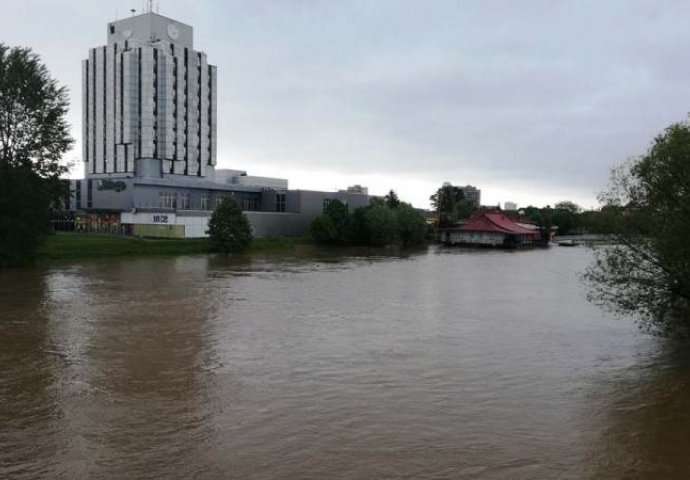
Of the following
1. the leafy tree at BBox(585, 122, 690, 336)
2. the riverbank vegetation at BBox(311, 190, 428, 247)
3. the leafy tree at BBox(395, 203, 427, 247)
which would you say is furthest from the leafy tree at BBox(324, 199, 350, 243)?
the leafy tree at BBox(585, 122, 690, 336)

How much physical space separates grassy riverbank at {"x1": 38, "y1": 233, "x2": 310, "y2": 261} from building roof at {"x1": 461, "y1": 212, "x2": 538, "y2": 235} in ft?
114

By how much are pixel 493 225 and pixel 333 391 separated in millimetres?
86557

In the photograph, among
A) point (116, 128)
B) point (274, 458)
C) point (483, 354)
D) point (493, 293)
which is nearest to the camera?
point (274, 458)

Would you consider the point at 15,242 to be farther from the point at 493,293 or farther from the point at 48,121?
the point at 493,293

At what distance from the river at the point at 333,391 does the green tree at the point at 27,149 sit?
17.8m

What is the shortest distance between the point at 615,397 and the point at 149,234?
72.4 metres

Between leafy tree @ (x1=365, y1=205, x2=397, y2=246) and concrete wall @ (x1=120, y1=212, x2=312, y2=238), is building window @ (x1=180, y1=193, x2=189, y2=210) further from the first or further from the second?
leafy tree @ (x1=365, y1=205, x2=397, y2=246)

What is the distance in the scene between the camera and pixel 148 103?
344ft

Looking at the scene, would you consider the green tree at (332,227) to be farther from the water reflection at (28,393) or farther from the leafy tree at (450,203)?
the water reflection at (28,393)

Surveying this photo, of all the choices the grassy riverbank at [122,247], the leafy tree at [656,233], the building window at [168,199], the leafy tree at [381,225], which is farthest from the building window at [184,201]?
the leafy tree at [656,233]

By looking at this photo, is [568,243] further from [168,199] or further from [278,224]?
[168,199]

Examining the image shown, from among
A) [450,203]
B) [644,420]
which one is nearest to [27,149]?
[644,420]

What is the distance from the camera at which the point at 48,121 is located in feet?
158

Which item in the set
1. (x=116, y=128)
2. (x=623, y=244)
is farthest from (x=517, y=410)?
(x=116, y=128)
